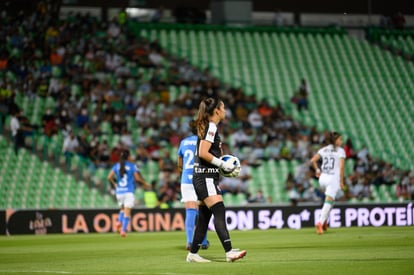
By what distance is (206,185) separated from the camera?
13.6 m

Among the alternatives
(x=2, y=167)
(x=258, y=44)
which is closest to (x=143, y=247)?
(x=2, y=167)

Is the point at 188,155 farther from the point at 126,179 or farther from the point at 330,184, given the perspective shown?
the point at 126,179

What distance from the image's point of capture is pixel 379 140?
39062mm

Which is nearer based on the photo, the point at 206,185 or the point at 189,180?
the point at 206,185

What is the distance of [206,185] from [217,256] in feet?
8.33

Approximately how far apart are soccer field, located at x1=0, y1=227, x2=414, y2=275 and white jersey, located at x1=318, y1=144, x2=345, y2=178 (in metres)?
2.00

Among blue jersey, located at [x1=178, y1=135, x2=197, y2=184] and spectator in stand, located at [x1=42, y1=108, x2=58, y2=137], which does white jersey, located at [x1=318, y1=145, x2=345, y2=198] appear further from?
spectator in stand, located at [x1=42, y1=108, x2=58, y2=137]

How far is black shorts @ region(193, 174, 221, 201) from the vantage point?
13.6 meters

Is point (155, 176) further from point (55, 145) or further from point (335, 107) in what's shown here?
point (335, 107)

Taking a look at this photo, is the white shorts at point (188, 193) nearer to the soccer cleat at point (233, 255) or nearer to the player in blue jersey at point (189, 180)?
Result: the player in blue jersey at point (189, 180)

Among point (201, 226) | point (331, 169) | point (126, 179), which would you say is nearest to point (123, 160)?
point (126, 179)

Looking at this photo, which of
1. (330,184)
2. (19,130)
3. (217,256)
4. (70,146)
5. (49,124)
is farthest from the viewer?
(49,124)

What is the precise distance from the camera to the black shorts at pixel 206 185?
44.5 ft

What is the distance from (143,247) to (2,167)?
13.6 metres
